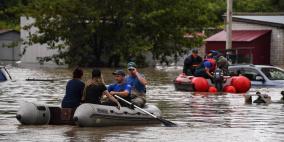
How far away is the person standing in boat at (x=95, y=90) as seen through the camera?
20875 millimetres

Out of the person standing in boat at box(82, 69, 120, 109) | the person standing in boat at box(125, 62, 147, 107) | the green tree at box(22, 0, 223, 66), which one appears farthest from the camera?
the green tree at box(22, 0, 223, 66)

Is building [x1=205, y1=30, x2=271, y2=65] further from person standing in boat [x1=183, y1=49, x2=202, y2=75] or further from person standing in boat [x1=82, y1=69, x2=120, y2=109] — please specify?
person standing in boat [x1=82, y1=69, x2=120, y2=109]

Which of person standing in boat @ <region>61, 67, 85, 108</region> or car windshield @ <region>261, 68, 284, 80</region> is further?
car windshield @ <region>261, 68, 284, 80</region>

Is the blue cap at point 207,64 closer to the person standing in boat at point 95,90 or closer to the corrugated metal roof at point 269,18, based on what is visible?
the person standing in boat at point 95,90

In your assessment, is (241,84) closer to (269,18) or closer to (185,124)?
(185,124)

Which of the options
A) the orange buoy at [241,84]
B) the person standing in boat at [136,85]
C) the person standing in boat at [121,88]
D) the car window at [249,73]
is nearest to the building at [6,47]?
the car window at [249,73]

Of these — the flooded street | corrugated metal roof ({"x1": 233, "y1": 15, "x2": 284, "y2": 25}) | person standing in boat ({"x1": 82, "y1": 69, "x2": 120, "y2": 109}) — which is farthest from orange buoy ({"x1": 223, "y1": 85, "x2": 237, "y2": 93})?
corrugated metal roof ({"x1": 233, "y1": 15, "x2": 284, "y2": 25})

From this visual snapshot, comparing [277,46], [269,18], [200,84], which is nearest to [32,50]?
[269,18]

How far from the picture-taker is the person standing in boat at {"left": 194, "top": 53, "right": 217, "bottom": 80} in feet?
119

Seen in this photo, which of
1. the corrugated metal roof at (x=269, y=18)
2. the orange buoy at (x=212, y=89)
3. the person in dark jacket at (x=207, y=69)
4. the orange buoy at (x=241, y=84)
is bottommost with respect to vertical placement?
the orange buoy at (x=212, y=89)

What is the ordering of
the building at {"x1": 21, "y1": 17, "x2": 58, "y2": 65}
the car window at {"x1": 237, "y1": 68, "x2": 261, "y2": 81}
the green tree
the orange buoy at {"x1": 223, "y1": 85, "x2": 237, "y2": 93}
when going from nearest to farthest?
the orange buoy at {"x1": 223, "y1": 85, "x2": 237, "y2": 93}, the car window at {"x1": 237, "y1": 68, "x2": 261, "y2": 81}, the green tree, the building at {"x1": 21, "y1": 17, "x2": 58, "y2": 65}

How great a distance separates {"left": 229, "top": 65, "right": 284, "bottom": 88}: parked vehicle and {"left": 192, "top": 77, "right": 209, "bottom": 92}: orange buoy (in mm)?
2599

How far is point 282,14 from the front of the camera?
246 feet

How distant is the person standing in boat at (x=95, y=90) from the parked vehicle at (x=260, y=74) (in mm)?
17942
